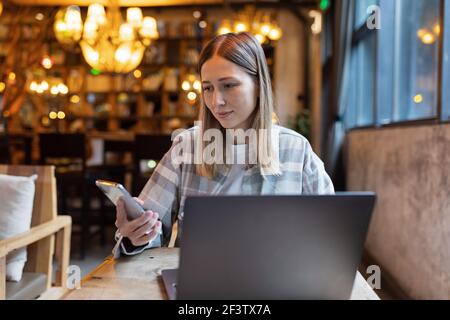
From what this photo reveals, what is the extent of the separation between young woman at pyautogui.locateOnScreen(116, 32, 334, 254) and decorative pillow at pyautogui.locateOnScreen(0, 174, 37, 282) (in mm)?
874

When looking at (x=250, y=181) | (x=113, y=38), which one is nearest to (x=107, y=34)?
(x=113, y=38)

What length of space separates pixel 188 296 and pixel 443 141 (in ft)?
5.74

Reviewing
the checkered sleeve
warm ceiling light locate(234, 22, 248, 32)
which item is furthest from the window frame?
warm ceiling light locate(234, 22, 248, 32)

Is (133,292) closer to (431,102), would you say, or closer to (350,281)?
(350,281)

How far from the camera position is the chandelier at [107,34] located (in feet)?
12.8

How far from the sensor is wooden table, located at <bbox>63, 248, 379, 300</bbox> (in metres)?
0.70

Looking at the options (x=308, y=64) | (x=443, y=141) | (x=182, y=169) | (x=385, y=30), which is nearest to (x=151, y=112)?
(x=308, y=64)

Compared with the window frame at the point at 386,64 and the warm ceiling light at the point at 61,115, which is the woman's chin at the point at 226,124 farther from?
the warm ceiling light at the point at 61,115

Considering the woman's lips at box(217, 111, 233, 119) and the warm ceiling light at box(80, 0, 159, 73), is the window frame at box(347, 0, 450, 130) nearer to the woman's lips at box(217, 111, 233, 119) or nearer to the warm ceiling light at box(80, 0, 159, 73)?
the woman's lips at box(217, 111, 233, 119)

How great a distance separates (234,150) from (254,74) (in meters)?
0.19

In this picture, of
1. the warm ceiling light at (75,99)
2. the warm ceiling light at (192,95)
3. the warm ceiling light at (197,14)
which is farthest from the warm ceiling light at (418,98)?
the warm ceiling light at (75,99)

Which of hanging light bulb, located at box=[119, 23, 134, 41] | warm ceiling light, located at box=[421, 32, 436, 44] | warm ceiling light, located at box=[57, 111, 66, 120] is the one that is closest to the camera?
warm ceiling light, located at box=[421, 32, 436, 44]

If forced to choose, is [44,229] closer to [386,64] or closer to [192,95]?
[386,64]
